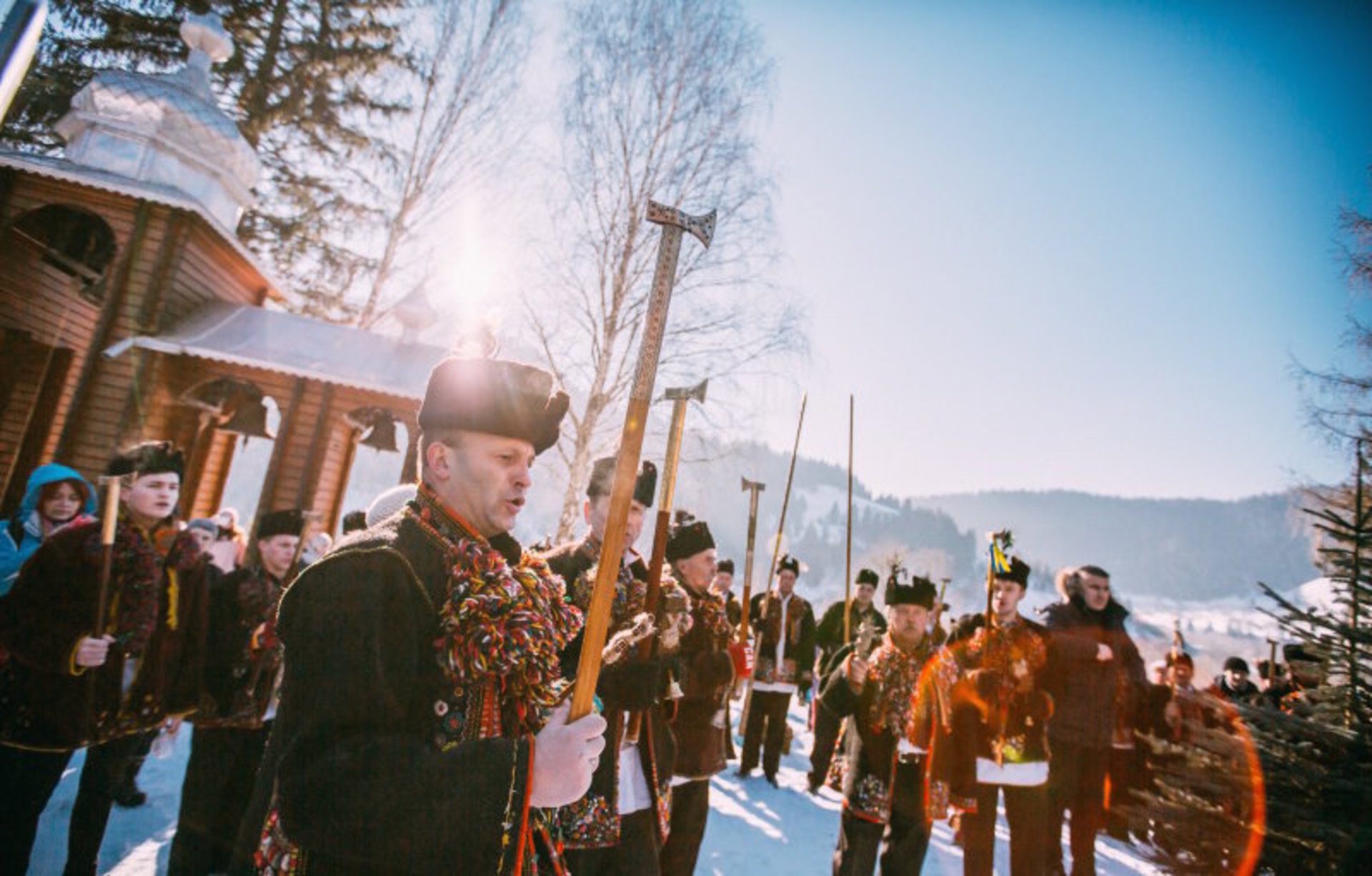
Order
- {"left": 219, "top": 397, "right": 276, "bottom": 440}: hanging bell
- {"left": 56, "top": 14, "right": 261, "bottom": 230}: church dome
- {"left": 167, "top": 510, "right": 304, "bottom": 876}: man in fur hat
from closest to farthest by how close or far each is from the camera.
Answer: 1. {"left": 167, "top": 510, "right": 304, "bottom": 876}: man in fur hat
2. {"left": 56, "top": 14, "right": 261, "bottom": 230}: church dome
3. {"left": 219, "top": 397, "right": 276, "bottom": 440}: hanging bell

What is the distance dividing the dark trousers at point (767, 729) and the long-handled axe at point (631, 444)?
22.3 ft

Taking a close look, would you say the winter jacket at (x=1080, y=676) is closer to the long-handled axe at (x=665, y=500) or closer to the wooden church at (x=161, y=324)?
the long-handled axe at (x=665, y=500)

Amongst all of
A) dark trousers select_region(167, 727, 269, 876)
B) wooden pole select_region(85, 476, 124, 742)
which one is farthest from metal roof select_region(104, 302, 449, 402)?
wooden pole select_region(85, 476, 124, 742)

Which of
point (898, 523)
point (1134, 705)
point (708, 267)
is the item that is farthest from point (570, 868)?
point (898, 523)

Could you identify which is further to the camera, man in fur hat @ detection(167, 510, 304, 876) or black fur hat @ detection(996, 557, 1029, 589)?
black fur hat @ detection(996, 557, 1029, 589)

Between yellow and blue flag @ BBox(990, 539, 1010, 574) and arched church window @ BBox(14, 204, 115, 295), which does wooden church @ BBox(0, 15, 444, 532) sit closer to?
arched church window @ BBox(14, 204, 115, 295)

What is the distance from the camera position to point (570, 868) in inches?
120

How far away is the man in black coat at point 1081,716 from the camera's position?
5402mm

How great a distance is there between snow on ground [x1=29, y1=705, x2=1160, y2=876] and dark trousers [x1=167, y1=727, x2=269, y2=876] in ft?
1.81

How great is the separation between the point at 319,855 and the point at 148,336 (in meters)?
11.8

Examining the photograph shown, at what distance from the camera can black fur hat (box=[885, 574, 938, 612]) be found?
190 inches

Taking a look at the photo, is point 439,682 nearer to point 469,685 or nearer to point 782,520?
point 469,685

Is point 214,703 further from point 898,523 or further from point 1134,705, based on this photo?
point 898,523

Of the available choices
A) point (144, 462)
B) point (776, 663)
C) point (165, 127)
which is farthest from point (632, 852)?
point (165, 127)
